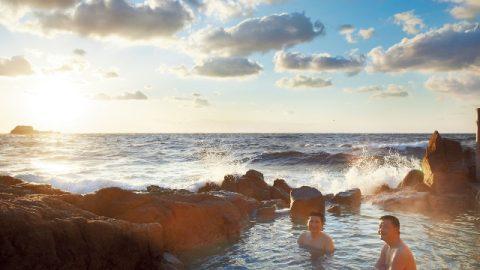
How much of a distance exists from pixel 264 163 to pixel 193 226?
30.2 m

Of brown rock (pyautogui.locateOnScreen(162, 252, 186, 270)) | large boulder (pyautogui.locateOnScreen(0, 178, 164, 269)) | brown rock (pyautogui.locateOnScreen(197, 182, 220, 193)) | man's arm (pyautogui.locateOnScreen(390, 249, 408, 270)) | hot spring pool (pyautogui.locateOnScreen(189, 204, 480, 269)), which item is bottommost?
hot spring pool (pyautogui.locateOnScreen(189, 204, 480, 269))

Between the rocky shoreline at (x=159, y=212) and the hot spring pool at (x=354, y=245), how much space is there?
2.24 ft

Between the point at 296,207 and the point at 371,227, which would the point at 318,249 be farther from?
the point at 296,207

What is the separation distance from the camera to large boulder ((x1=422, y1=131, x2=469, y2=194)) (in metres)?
16.5

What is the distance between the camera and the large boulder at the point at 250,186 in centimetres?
1750

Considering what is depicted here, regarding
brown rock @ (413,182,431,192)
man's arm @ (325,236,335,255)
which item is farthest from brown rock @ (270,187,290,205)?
man's arm @ (325,236,335,255)

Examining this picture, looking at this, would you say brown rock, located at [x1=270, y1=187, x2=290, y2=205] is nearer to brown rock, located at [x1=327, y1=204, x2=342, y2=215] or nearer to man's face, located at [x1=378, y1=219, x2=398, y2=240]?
brown rock, located at [x1=327, y1=204, x2=342, y2=215]

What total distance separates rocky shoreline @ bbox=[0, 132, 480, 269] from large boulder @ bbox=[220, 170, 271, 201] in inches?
1.7

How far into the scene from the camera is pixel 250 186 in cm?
1770

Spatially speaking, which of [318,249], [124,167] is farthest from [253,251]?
[124,167]

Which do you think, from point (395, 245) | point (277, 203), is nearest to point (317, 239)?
point (395, 245)

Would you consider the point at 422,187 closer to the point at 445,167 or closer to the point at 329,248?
the point at 445,167

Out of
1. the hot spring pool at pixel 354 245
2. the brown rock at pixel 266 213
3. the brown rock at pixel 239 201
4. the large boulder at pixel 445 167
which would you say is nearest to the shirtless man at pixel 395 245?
the hot spring pool at pixel 354 245

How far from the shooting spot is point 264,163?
40.2 m
